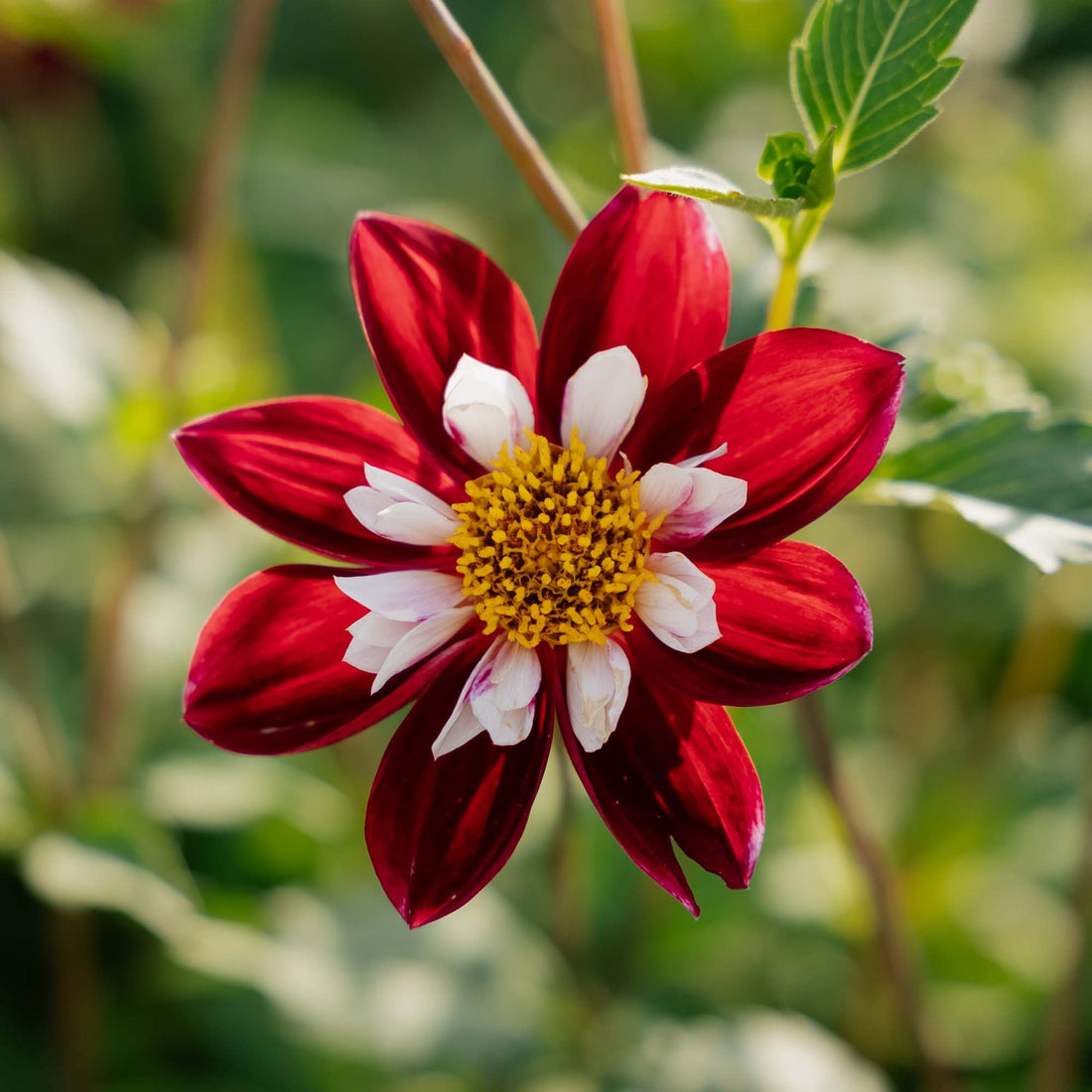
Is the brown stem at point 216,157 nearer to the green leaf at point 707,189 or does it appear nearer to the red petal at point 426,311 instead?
the red petal at point 426,311

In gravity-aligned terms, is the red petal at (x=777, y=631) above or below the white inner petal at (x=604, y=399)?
below

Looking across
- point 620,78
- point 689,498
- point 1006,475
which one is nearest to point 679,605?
point 689,498

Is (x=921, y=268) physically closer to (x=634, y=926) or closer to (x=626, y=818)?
(x=634, y=926)

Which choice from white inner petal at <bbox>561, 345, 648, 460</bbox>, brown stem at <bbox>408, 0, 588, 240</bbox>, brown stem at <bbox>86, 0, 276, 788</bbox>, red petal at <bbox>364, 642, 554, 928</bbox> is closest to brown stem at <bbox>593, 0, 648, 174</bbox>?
brown stem at <bbox>408, 0, 588, 240</bbox>

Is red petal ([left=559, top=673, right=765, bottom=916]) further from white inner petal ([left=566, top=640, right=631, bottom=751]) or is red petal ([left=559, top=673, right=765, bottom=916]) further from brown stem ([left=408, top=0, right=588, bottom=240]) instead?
brown stem ([left=408, top=0, right=588, bottom=240])

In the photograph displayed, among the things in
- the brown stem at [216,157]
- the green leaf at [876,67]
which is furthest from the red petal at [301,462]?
the brown stem at [216,157]

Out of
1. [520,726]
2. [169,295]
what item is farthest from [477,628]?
[169,295]
